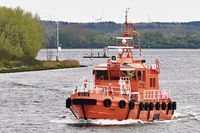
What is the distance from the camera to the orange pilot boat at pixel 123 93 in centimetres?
5253

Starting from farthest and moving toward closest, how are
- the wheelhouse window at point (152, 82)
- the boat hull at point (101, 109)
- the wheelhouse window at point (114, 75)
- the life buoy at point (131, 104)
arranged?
the wheelhouse window at point (152, 82) → the wheelhouse window at point (114, 75) → the life buoy at point (131, 104) → the boat hull at point (101, 109)

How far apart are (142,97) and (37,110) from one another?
12712 mm

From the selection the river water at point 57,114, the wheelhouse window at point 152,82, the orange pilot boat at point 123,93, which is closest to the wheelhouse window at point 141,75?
the orange pilot boat at point 123,93

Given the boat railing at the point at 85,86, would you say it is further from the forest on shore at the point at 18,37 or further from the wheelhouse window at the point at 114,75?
the forest on shore at the point at 18,37

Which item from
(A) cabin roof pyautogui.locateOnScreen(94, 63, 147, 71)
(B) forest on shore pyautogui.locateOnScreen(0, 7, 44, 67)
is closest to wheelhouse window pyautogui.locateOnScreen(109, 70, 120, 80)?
(A) cabin roof pyautogui.locateOnScreen(94, 63, 147, 71)

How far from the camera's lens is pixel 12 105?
225ft

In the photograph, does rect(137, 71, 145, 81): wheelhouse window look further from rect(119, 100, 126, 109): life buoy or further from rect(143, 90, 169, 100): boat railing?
rect(119, 100, 126, 109): life buoy

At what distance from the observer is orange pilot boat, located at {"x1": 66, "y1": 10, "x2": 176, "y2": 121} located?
52531mm

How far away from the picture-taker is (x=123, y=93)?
176 ft

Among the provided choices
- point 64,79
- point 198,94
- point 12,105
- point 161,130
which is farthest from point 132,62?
point 64,79

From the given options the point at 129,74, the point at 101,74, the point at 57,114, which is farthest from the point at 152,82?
the point at 57,114

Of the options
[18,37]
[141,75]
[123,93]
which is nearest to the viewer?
[123,93]

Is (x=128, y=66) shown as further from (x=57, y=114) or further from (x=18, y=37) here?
(x=18, y=37)

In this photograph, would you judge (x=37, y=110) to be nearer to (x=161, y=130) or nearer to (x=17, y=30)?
(x=161, y=130)
